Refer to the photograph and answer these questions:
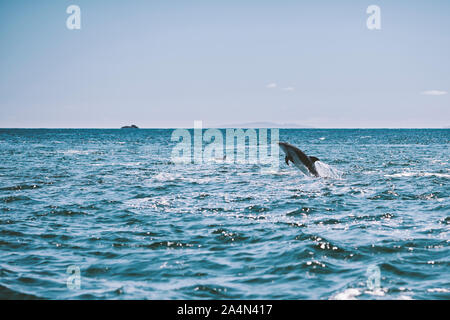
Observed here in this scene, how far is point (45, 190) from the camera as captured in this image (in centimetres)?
2114

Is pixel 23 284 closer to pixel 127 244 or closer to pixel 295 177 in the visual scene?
pixel 127 244

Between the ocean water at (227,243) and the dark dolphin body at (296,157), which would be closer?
the ocean water at (227,243)

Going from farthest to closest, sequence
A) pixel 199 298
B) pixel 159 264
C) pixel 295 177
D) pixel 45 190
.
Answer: pixel 295 177, pixel 45 190, pixel 159 264, pixel 199 298

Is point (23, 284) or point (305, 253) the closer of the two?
point (23, 284)

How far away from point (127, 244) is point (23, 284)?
3114mm

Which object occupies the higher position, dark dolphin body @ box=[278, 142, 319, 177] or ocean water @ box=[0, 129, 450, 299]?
dark dolphin body @ box=[278, 142, 319, 177]

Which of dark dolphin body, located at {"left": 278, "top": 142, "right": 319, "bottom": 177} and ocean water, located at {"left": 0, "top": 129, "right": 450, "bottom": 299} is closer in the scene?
ocean water, located at {"left": 0, "top": 129, "right": 450, "bottom": 299}

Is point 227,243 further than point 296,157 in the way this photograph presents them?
No

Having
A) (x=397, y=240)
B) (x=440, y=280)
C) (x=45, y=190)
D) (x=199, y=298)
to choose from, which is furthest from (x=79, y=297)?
(x=45, y=190)

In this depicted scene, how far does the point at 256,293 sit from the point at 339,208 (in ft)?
28.9

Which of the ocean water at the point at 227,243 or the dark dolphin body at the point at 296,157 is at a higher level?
the dark dolphin body at the point at 296,157

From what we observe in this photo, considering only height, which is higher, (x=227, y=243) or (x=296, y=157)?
(x=296, y=157)
